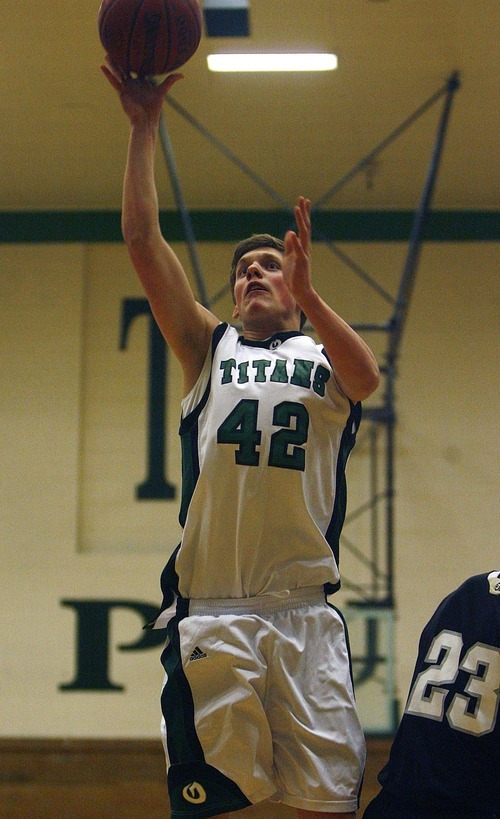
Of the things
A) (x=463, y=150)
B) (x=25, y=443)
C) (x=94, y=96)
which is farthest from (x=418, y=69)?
(x=25, y=443)

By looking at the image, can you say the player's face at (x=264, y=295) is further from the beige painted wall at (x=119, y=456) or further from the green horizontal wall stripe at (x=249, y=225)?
the green horizontal wall stripe at (x=249, y=225)

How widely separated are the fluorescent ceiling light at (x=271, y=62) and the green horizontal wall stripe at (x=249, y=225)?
1.89 m

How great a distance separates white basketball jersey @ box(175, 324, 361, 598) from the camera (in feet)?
7.98

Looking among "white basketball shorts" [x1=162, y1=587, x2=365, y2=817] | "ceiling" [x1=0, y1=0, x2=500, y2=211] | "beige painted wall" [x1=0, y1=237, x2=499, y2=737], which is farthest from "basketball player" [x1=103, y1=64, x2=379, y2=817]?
"beige painted wall" [x1=0, y1=237, x2=499, y2=737]

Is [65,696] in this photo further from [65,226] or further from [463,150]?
[463,150]

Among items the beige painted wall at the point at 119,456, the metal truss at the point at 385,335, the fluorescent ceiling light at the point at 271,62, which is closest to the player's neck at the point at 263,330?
the metal truss at the point at 385,335

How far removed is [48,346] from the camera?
7.94 metres

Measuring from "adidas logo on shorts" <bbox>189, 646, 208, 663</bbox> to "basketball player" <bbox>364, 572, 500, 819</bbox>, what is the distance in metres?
0.52

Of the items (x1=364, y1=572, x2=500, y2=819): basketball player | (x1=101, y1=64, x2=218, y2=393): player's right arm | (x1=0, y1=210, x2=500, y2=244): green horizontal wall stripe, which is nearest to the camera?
(x1=364, y1=572, x2=500, y2=819): basketball player

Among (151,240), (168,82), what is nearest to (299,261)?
(151,240)

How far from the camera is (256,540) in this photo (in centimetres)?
242

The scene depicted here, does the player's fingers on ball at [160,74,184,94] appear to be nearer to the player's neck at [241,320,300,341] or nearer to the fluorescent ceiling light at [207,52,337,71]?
the player's neck at [241,320,300,341]

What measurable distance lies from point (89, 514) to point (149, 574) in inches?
27.3

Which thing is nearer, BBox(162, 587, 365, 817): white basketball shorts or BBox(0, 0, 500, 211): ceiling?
BBox(162, 587, 365, 817): white basketball shorts
